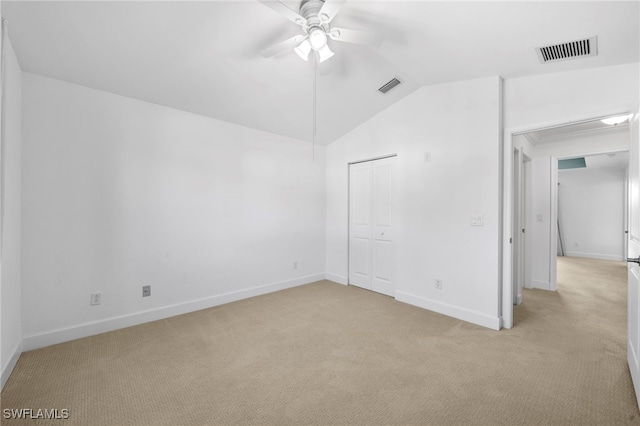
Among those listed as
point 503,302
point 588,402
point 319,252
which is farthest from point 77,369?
point 503,302

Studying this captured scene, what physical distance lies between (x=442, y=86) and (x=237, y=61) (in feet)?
7.82

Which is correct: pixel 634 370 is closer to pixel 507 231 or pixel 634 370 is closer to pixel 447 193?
pixel 507 231

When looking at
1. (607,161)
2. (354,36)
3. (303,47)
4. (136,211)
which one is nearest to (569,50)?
(354,36)

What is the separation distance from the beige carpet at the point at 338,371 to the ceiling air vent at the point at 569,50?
254 cm

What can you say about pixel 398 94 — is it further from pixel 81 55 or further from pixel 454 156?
pixel 81 55

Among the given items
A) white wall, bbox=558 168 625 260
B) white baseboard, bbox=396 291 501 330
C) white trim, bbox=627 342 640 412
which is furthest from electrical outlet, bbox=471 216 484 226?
white wall, bbox=558 168 625 260

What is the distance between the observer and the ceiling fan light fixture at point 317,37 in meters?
1.98

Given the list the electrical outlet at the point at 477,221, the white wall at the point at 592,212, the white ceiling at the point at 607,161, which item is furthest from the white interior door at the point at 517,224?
the white wall at the point at 592,212

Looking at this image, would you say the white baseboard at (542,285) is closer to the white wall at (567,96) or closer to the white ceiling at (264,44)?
the white wall at (567,96)

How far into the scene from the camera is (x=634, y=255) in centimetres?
195

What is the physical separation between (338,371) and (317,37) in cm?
252

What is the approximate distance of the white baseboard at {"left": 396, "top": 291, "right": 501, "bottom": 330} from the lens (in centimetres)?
291

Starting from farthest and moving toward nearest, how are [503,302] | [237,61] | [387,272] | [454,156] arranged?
1. [387,272]
2. [454,156]
3. [503,302]
4. [237,61]

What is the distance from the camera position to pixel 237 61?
2.68m
